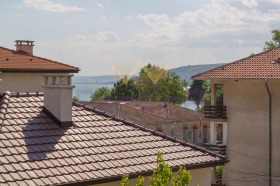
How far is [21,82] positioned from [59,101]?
607 inches

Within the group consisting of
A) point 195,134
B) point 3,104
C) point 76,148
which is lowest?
point 195,134

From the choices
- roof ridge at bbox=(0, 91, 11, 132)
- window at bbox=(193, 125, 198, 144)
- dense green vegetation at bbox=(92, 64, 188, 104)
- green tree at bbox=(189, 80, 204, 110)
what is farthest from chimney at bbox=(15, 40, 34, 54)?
green tree at bbox=(189, 80, 204, 110)

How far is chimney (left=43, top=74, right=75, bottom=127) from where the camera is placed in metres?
14.8

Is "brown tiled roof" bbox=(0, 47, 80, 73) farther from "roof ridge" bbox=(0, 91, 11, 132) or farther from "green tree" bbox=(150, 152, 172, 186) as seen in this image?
"green tree" bbox=(150, 152, 172, 186)

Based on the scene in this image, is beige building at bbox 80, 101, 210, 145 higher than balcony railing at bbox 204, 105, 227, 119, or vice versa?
balcony railing at bbox 204, 105, 227, 119

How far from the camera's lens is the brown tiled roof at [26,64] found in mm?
29852

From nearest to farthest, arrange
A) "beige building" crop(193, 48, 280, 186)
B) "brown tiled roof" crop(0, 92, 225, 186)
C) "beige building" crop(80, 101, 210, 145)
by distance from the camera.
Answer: "brown tiled roof" crop(0, 92, 225, 186) < "beige building" crop(193, 48, 280, 186) < "beige building" crop(80, 101, 210, 145)

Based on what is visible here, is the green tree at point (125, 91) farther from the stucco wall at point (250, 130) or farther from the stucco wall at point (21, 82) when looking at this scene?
the stucco wall at point (21, 82)

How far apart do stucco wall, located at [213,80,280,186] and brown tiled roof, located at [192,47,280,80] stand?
1.61 feet

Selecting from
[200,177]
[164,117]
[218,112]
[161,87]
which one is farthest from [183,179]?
[161,87]

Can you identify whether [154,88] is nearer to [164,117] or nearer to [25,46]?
[164,117]

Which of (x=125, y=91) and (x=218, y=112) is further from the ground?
(x=218, y=112)

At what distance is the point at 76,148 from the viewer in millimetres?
13844

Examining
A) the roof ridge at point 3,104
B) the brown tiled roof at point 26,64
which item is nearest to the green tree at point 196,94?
the brown tiled roof at point 26,64
